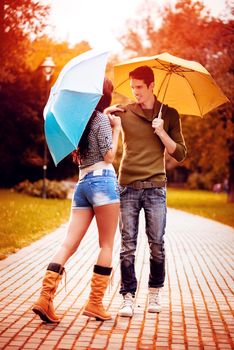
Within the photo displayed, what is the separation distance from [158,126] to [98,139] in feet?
1.96

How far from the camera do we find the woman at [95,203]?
5.41m

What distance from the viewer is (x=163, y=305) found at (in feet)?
21.3

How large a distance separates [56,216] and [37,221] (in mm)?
2433

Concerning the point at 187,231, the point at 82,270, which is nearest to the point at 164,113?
the point at 82,270

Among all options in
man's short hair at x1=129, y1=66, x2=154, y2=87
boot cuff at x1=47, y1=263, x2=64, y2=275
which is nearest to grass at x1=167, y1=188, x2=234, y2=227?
man's short hair at x1=129, y1=66, x2=154, y2=87

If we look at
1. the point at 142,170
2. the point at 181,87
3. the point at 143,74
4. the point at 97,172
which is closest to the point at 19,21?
the point at 181,87

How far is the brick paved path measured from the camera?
4977 mm

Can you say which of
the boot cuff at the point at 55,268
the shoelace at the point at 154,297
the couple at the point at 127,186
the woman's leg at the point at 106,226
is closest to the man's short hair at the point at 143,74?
the couple at the point at 127,186

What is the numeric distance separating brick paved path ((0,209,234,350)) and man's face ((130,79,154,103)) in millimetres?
1914

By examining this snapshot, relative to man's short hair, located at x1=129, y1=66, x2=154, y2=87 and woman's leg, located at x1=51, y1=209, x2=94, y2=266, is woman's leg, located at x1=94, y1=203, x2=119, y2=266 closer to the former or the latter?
woman's leg, located at x1=51, y1=209, x2=94, y2=266

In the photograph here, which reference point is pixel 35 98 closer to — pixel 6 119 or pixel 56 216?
pixel 6 119

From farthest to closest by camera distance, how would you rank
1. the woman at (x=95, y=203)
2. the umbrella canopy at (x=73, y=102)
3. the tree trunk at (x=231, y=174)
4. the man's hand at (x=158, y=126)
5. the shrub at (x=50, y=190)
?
the tree trunk at (x=231, y=174), the shrub at (x=50, y=190), the man's hand at (x=158, y=126), the woman at (x=95, y=203), the umbrella canopy at (x=73, y=102)

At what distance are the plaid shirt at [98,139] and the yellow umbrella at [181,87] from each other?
0.86 meters

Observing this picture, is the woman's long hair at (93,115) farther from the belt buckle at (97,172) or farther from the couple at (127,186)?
the belt buckle at (97,172)
